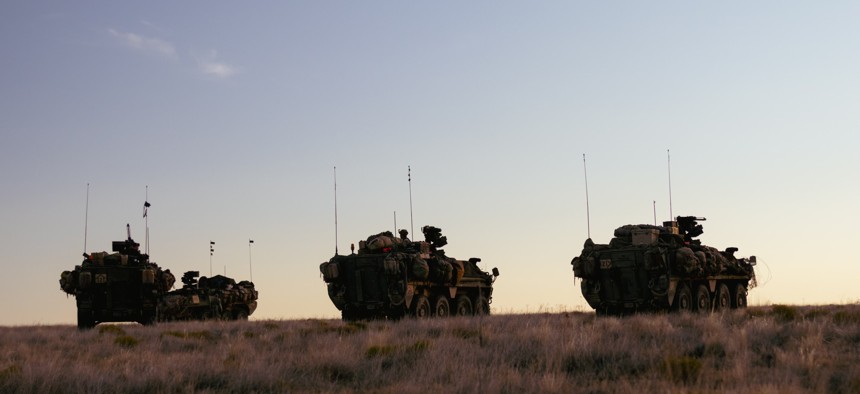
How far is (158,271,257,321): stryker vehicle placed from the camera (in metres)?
42.4

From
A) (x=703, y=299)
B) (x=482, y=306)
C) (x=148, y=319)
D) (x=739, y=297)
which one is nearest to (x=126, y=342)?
(x=148, y=319)

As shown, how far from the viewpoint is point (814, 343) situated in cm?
1513

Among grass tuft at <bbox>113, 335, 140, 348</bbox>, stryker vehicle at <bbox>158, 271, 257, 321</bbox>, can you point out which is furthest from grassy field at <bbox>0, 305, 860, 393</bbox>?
stryker vehicle at <bbox>158, 271, 257, 321</bbox>

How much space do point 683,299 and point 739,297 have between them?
5855 mm

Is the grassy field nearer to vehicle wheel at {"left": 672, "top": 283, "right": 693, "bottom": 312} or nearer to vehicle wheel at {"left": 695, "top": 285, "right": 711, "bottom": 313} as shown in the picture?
vehicle wheel at {"left": 672, "top": 283, "right": 693, "bottom": 312}

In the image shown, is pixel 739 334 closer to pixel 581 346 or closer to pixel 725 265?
pixel 581 346

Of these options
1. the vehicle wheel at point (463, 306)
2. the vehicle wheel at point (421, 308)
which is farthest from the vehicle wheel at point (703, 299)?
the vehicle wheel at point (421, 308)

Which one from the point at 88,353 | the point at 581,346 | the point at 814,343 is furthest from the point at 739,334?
the point at 88,353

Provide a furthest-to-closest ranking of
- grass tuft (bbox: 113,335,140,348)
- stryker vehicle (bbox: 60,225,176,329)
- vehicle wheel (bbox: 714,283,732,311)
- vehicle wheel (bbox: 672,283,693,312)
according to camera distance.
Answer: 1. stryker vehicle (bbox: 60,225,176,329)
2. vehicle wheel (bbox: 714,283,732,311)
3. vehicle wheel (bbox: 672,283,693,312)
4. grass tuft (bbox: 113,335,140,348)

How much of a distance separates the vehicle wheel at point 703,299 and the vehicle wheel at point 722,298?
866 millimetres

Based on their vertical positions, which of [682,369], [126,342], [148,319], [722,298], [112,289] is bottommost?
[682,369]

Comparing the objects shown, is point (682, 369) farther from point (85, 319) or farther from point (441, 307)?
point (85, 319)

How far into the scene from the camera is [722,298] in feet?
109

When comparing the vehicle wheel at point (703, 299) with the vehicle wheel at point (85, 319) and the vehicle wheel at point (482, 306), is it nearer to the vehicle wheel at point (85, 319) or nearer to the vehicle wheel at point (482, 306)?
the vehicle wheel at point (482, 306)
